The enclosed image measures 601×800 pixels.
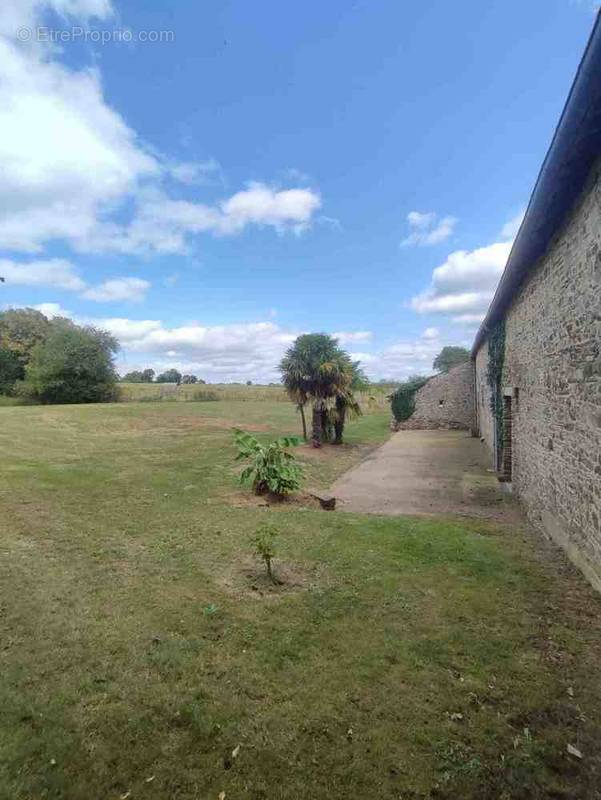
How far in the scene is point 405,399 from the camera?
23.6 metres

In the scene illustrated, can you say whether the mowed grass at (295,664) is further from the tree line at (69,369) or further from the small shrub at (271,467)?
the tree line at (69,369)

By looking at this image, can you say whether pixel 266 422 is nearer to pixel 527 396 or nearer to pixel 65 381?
pixel 527 396

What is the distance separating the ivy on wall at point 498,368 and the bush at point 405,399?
11239 mm

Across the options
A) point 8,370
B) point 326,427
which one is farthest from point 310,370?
point 8,370

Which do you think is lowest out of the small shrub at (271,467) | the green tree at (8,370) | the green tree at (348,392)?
the small shrub at (271,467)

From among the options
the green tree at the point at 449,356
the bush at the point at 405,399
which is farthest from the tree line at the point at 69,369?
the green tree at the point at 449,356

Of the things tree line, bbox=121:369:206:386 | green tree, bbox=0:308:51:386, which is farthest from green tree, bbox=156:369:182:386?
green tree, bbox=0:308:51:386

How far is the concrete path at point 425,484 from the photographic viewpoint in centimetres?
805

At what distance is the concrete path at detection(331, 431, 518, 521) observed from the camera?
26.4ft

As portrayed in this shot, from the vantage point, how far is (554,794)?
2203 millimetres


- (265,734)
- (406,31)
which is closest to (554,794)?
(265,734)

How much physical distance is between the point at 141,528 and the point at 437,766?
17.2 ft

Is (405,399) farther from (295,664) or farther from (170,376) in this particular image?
(170,376)

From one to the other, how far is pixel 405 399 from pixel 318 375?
9963 mm
